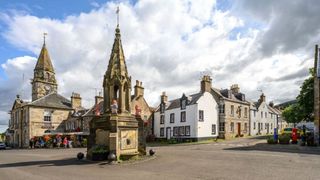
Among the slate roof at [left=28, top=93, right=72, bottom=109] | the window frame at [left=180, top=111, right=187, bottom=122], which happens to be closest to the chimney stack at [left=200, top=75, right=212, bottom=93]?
the window frame at [left=180, top=111, right=187, bottom=122]

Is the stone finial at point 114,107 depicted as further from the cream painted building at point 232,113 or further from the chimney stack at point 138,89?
the chimney stack at point 138,89

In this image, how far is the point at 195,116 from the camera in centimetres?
4603

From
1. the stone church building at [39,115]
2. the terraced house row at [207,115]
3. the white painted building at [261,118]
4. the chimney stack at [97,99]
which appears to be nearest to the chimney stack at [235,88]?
the terraced house row at [207,115]

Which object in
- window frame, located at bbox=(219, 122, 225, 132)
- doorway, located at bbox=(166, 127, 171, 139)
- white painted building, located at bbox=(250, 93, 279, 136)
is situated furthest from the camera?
white painted building, located at bbox=(250, 93, 279, 136)

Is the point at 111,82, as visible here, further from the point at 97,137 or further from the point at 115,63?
the point at 97,137

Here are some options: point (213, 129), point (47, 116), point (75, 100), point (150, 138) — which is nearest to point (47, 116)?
point (47, 116)

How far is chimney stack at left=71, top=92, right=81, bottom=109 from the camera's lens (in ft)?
200

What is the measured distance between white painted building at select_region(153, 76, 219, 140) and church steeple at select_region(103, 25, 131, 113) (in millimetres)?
25273

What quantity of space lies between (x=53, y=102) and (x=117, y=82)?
4158 cm

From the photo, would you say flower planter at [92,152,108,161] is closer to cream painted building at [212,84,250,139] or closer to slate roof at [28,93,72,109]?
cream painted building at [212,84,250,139]

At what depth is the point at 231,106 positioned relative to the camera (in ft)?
166

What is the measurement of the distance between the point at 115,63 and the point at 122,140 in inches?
212

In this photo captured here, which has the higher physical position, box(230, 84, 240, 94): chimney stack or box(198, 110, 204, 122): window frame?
box(230, 84, 240, 94): chimney stack

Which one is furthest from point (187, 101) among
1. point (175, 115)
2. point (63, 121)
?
point (63, 121)
